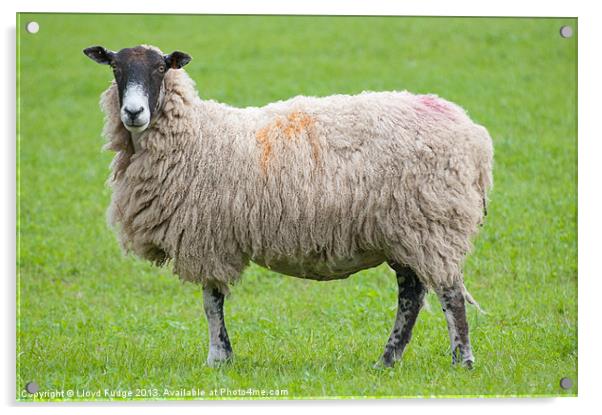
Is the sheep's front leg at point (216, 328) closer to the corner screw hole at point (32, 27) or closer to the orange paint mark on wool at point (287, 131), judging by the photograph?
the orange paint mark on wool at point (287, 131)

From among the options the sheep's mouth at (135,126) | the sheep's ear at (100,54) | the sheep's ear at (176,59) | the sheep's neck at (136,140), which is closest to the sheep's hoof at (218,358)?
the sheep's neck at (136,140)

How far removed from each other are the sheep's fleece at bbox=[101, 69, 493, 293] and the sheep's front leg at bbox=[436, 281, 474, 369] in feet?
0.47

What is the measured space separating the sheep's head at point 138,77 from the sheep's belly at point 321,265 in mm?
1304

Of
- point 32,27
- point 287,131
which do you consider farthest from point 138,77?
point 287,131

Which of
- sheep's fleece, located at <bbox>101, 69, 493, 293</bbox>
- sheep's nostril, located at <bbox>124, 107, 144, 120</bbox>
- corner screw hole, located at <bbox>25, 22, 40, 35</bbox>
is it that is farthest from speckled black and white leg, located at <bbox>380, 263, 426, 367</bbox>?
corner screw hole, located at <bbox>25, 22, 40, 35</bbox>

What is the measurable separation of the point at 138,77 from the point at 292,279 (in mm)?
3853

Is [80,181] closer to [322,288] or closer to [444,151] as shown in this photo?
[322,288]

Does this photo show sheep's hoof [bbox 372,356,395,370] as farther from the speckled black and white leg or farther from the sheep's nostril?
the sheep's nostril

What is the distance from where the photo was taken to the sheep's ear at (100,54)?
671 cm

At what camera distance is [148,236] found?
22.7 feet

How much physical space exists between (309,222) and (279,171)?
0.40 metres

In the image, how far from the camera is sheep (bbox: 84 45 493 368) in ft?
22.2

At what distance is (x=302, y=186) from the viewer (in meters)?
6.77
